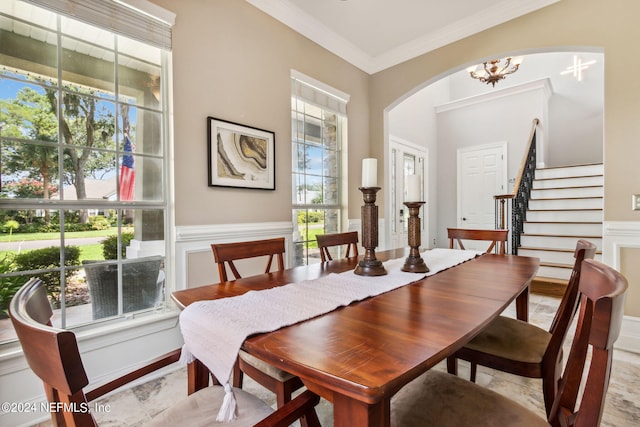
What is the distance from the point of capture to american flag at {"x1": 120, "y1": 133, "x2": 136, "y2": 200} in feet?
6.47

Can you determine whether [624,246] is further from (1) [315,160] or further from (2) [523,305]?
(1) [315,160]

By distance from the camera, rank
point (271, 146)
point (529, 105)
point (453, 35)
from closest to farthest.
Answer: point (271, 146), point (453, 35), point (529, 105)

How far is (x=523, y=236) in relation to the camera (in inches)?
171

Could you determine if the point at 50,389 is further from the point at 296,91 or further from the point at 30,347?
the point at 296,91

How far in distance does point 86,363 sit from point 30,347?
1586mm

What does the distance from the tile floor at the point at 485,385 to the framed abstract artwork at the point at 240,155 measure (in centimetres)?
141

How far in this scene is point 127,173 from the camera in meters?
2.00

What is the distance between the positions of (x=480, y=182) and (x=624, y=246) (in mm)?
3965

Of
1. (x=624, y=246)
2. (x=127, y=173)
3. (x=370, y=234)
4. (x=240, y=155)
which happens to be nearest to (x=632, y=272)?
(x=624, y=246)

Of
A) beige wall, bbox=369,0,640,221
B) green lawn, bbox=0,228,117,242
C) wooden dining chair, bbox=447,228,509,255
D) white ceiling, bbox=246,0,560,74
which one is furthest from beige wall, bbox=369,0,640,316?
green lawn, bbox=0,228,117,242

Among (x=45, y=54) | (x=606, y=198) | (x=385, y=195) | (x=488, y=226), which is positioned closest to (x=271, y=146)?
(x=45, y=54)

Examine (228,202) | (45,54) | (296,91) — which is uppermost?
(296,91)

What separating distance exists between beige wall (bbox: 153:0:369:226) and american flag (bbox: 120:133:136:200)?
276mm

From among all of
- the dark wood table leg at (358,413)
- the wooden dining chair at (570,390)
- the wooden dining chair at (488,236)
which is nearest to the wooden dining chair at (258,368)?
the dark wood table leg at (358,413)
